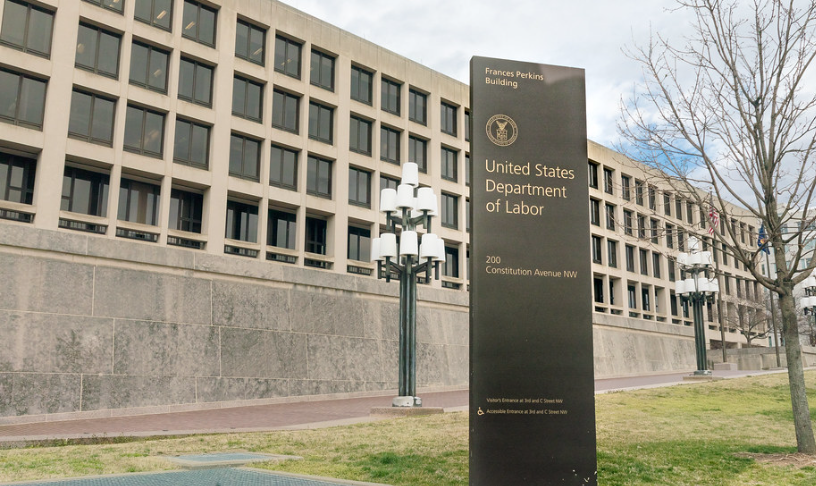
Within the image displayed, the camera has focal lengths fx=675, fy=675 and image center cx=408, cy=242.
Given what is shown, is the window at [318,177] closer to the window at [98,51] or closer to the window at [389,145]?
the window at [389,145]

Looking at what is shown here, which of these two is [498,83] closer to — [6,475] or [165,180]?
[6,475]

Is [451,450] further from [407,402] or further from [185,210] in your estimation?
[185,210]

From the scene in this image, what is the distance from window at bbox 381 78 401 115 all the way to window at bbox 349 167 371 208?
375cm

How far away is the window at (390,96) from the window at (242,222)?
9139mm

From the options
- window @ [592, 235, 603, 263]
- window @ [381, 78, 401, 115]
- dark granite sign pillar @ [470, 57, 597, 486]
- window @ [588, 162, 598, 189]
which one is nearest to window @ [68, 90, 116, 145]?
window @ [381, 78, 401, 115]

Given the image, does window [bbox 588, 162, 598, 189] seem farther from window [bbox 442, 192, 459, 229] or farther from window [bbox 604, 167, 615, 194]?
window [bbox 442, 192, 459, 229]

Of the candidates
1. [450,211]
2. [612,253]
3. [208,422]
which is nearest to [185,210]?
[208,422]

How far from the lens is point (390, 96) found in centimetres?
3422

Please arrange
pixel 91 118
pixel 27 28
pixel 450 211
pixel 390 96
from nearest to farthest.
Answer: pixel 27 28
pixel 91 118
pixel 390 96
pixel 450 211

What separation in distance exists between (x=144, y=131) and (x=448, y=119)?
17498 mm

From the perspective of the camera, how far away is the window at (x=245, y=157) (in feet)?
90.6

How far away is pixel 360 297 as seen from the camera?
2919cm

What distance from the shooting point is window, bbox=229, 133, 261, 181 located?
27625 mm

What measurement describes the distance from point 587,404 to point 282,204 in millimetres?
22553
